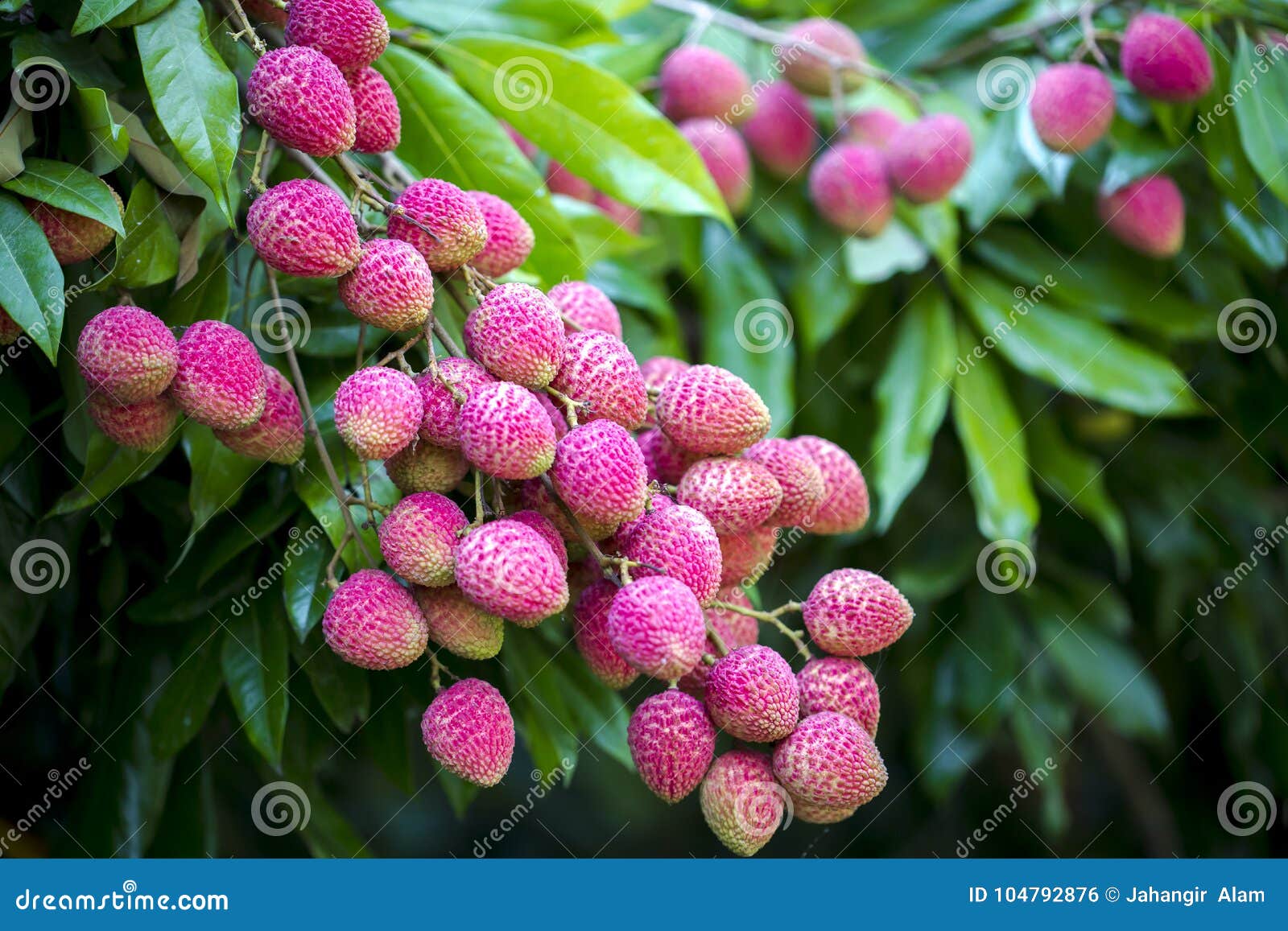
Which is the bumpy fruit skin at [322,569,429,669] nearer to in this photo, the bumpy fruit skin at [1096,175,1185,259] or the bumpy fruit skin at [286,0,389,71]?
the bumpy fruit skin at [286,0,389,71]

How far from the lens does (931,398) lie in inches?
38.5

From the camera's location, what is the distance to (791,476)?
56cm

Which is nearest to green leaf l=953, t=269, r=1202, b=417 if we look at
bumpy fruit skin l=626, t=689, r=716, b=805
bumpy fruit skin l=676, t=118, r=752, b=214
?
bumpy fruit skin l=676, t=118, r=752, b=214

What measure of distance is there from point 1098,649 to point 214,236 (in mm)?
947

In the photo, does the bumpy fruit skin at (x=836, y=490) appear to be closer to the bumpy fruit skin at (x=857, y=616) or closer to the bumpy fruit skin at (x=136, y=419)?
the bumpy fruit skin at (x=857, y=616)

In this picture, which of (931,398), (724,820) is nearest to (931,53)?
(931,398)

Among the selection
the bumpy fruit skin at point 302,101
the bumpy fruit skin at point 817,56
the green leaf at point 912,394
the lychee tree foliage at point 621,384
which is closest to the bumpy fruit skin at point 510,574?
the lychee tree foliage at point 621,384

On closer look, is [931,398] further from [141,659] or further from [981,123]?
[141,659]

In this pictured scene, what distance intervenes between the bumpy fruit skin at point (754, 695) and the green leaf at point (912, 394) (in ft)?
1.30

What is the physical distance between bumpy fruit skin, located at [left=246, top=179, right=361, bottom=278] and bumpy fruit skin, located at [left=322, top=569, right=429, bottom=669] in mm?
150

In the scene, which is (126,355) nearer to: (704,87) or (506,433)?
(506,433)

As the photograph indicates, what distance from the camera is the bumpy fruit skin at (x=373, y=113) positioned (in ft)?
1.87

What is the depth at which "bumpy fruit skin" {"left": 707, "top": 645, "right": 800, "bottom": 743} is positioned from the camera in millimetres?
500

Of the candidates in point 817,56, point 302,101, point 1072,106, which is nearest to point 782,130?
point 817,56
